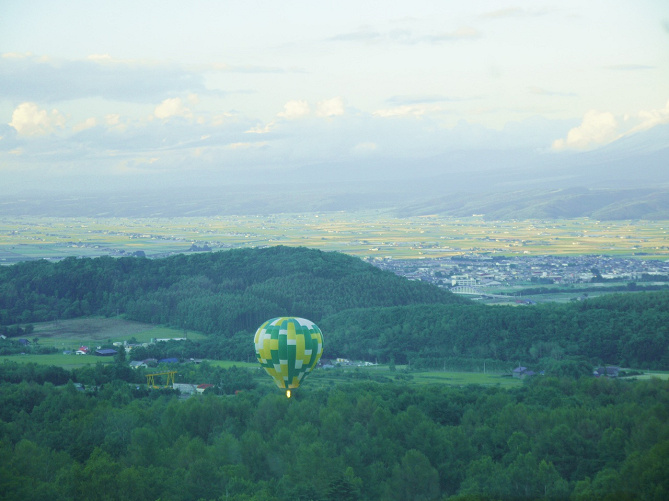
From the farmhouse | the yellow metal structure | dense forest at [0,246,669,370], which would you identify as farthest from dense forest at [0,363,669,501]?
dense forest at [0,246,669,370]

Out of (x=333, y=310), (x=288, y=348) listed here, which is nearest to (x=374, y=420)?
(x=288, y=348)

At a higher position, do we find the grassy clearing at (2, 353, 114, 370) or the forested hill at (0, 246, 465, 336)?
the forested hill at (0, 246, 465, 336)

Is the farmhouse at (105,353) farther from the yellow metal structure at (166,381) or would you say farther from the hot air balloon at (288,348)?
the hot air balloon at (288,348)

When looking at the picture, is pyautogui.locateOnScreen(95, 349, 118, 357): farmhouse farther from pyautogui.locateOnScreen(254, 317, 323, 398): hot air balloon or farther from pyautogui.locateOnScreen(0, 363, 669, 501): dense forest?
pyautogui.locateOnScreen(254, 317, 323, 398): hot air balloon

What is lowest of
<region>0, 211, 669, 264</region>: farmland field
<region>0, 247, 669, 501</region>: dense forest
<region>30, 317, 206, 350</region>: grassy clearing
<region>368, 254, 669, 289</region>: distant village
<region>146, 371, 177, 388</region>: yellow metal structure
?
<region>146, 371, 177, 388</region>: yellow metal structure

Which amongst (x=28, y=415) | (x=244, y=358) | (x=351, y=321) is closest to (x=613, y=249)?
(x=351, y=321)

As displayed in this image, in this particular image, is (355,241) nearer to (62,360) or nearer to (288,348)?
(62,360)
